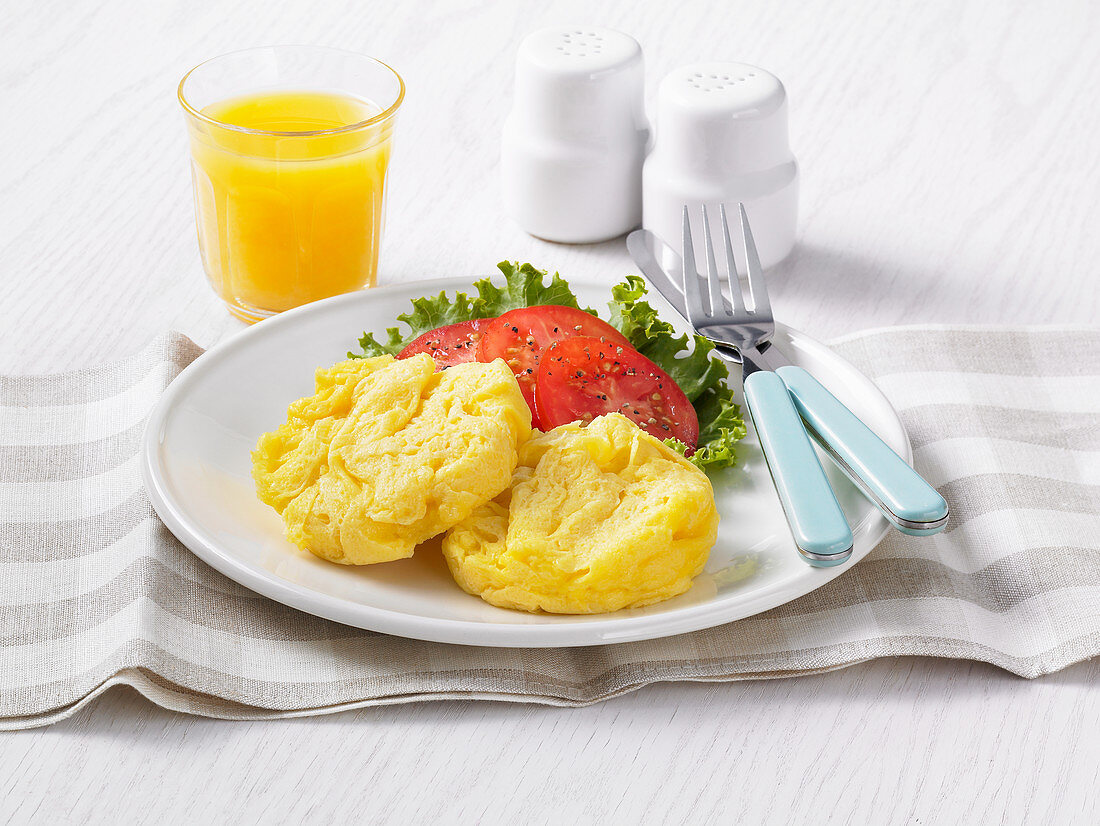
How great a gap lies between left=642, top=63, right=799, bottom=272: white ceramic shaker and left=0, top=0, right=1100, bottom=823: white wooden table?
0.19 metres

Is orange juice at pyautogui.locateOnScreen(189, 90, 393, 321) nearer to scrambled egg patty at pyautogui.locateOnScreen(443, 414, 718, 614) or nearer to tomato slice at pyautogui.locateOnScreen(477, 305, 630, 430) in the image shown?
tomato slice at pyautogui.locateOnScreen(477, 305, 630, 430)

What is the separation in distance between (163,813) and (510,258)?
153cm

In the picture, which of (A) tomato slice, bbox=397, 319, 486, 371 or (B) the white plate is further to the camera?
(A) tomato slice, bbox=397, 319, 486, 371

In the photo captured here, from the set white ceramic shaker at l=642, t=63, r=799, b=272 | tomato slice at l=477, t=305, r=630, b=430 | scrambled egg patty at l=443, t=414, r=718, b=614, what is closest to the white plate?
scrambled egg patty at l=443, t=414, r=718, b=614

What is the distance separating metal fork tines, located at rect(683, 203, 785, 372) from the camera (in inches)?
76.6

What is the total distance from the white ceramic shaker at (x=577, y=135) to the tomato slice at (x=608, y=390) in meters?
0.74

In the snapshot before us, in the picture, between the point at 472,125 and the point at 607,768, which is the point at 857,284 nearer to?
the point at 472,125

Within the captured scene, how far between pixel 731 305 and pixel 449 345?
0.53 m

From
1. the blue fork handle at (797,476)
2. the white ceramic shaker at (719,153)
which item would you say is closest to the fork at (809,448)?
the blue fork handle at (797,476)

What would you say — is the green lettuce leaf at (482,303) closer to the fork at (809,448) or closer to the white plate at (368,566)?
the white plate at (368,566)

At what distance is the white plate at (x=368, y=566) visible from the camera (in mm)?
1354

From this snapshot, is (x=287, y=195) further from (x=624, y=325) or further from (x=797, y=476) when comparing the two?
(x=797, y=476)

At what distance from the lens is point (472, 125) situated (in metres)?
3.10

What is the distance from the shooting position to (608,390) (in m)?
1.74
